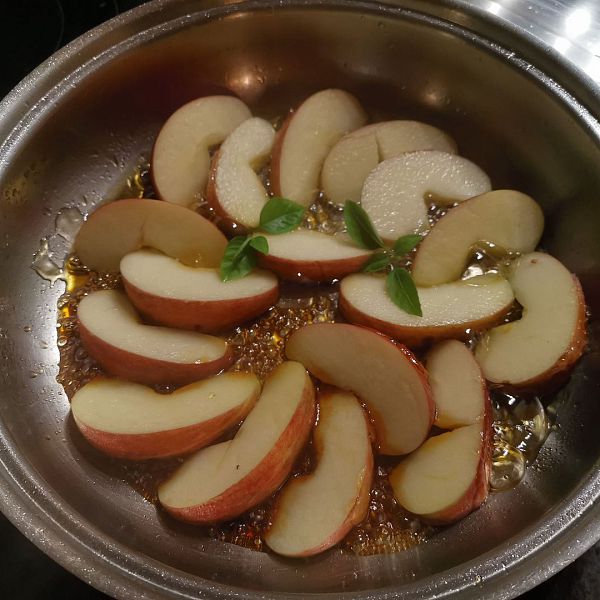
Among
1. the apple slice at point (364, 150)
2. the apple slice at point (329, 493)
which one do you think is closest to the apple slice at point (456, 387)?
the apple slice at point (329, 493)

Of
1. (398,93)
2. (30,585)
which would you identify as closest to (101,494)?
(30,585)

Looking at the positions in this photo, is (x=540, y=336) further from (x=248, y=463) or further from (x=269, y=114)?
(x=269, y=114)

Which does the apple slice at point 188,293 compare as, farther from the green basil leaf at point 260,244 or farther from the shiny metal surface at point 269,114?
the shiny metal surface at point 269,114

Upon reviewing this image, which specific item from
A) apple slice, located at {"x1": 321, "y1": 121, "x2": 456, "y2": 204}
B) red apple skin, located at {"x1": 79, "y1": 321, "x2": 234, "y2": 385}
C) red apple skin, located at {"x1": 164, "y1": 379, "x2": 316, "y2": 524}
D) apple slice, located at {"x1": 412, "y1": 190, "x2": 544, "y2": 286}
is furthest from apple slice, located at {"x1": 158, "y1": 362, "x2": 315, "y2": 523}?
apple slice, located at {"x1": 321, "y1": 121, "x2": 456, "y2": 204}

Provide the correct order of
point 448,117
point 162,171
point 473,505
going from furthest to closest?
point 448,117
point 162,171
point 473,505

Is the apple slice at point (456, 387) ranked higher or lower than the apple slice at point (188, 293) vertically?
higher

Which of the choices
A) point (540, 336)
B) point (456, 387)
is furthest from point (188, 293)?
point (540, 336)

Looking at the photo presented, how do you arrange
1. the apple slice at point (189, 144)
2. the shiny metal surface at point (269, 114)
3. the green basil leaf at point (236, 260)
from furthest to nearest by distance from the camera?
the apple slice at point (189, 144)
the green basil leaf at point (236, 260)
the shiny metal surface at point (269, 114)

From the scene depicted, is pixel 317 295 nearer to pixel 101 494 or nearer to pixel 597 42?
pixel 101 494
